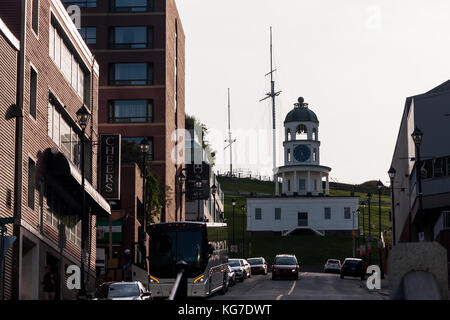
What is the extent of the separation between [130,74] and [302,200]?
57.1 meters

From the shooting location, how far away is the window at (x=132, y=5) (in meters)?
72.6

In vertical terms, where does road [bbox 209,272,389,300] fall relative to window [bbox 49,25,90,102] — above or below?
below

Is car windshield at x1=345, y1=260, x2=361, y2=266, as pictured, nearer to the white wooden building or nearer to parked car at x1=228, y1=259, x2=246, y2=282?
parked car at x1=228, y1=259, x2=246, y2=282

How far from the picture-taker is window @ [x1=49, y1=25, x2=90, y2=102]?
3834 cm

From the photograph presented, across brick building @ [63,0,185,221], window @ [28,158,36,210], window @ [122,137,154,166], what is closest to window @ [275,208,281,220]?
brick building @ [63,0,185,221]

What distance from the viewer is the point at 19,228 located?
30.7m

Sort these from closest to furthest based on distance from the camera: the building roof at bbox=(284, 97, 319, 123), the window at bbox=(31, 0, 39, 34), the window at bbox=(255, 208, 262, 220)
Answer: the window at bbox=(31, 0, 39, 34) → the window at bbox=(255, 208, 262, 220) → the building roof at bbox=(284, 97, 319, 123)

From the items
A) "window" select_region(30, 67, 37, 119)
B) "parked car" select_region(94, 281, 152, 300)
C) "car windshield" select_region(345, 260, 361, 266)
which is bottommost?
"car windshield" select_region(345, 260, 361, 266)

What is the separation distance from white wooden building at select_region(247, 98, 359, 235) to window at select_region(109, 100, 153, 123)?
5494 cm

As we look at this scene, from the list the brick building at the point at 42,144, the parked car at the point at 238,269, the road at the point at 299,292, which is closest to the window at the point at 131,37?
the parked car at the point at 238,269

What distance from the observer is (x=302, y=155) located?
128 meters
